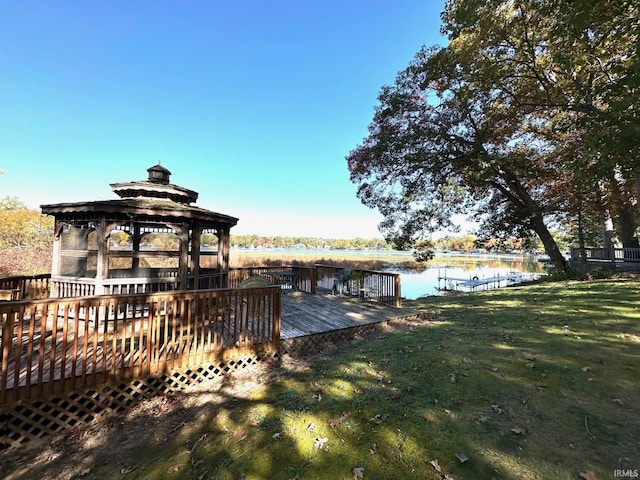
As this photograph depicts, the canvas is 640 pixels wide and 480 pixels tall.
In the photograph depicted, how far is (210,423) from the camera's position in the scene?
3.16 meters

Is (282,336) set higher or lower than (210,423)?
higher

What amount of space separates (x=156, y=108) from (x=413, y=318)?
19841mm

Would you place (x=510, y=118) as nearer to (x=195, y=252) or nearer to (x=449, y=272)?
(x=195, y=252)

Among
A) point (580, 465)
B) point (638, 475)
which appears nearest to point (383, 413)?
point (580, 465)

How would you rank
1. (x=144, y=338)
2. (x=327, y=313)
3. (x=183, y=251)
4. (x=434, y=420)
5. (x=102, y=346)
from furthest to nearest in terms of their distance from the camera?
1. (x=327, y=313)
2. (x=183, y=251)
3. (x=144, y=338)
4. (x=102, y=346)
5. (x=434, y=420)

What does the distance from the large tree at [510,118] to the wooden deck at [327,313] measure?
593cm

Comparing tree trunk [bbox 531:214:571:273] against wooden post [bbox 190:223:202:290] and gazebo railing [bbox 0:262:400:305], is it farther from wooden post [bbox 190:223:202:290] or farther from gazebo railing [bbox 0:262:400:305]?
wooden post [bbox 190:223:202:290]

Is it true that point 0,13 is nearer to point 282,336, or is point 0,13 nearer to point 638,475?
point 282,336

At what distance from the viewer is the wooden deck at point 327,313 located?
5.90m

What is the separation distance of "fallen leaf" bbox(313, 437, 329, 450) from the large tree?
23.5ft

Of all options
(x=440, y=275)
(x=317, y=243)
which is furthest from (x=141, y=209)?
(x=317, y=243)

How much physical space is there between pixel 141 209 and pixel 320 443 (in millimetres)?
5544

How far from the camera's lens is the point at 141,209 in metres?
5.68

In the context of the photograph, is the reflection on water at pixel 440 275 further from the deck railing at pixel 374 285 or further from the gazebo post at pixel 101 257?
the gazebo post at pixel 101 257
